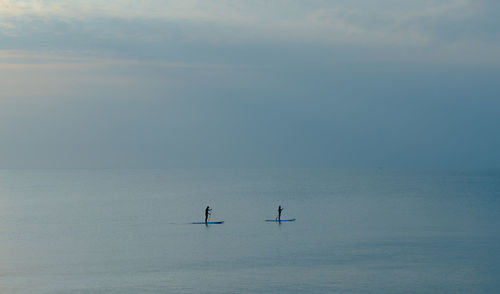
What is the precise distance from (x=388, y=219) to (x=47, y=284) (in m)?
42.8

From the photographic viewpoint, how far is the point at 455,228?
185 feet

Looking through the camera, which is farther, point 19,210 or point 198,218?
point 19,210

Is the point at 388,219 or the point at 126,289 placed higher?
the point at 388,219

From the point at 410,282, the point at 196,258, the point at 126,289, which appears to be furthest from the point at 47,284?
the point at 410,282

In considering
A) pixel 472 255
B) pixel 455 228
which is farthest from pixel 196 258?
pixel 455 228

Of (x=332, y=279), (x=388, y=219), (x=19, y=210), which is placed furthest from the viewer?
(x=19, y=210)

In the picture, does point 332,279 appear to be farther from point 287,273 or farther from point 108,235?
point 108,235

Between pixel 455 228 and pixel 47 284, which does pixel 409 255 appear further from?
pixel 47 284

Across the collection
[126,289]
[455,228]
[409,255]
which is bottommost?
[126,289]

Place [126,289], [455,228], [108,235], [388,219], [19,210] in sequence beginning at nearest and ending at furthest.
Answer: [126,289] < [108,235] < [455,228] < [388,219] < [19,210]

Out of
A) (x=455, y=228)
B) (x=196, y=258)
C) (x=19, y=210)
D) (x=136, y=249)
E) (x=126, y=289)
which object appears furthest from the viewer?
(x=19, y=210)

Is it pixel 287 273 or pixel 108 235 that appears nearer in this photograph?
pixel 287 273

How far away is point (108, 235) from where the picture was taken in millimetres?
51844

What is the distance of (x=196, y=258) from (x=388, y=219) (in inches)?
1276
